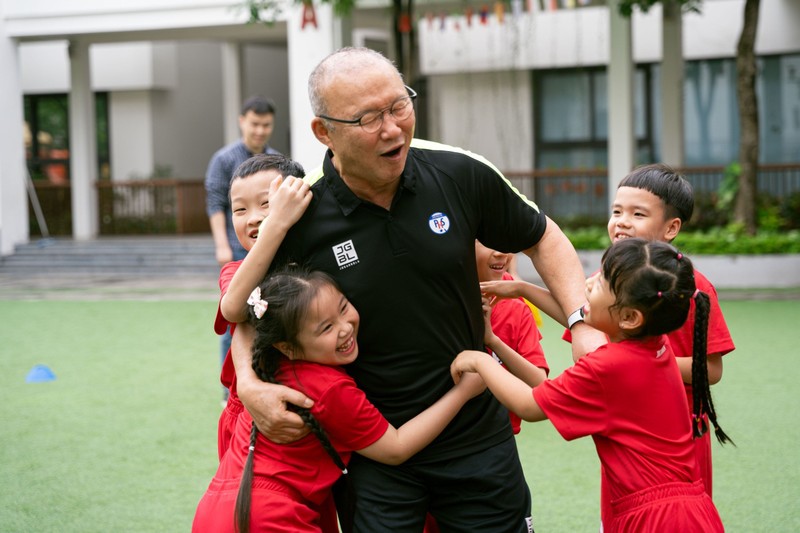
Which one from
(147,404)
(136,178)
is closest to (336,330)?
(147,404)

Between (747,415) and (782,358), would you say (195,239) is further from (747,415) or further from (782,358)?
(747,415)

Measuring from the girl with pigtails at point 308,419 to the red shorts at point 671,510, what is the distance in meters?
0.54

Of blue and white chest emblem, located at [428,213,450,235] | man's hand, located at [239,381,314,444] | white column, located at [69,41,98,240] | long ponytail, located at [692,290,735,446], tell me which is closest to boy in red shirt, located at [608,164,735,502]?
long ponytail, located at [692,290,735,446]

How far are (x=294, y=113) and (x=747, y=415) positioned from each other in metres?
9.94

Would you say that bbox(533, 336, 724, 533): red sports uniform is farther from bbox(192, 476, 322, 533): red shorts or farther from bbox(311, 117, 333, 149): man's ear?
bbox(311, 117, 333, 149): man's ear

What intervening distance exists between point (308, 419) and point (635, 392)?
34.8 inches

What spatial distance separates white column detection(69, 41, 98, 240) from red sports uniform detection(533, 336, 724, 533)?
17.6 m

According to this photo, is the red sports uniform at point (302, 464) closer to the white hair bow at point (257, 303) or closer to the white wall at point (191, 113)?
the white hair bow at point (257, 303)

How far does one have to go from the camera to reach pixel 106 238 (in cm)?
1925

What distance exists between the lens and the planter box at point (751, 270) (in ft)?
41.3

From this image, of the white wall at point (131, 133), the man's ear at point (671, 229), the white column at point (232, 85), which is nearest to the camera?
the man's ear at point (671, 229)

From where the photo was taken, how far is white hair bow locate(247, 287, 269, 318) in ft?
9.26

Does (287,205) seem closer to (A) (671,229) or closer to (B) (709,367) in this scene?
(A) (671,229)

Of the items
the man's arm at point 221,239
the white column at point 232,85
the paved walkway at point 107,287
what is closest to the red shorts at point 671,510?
the man's arm at point 221,239
